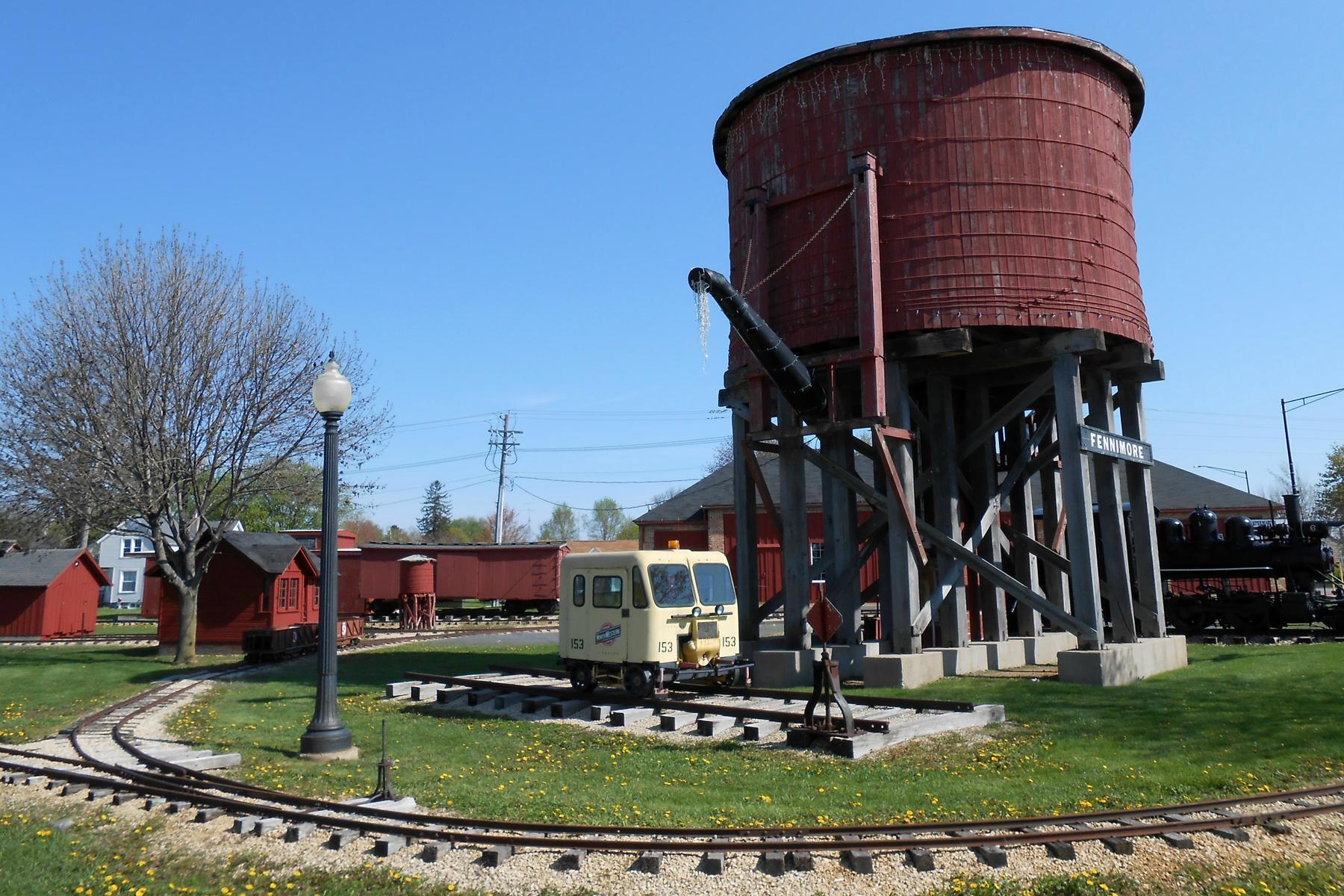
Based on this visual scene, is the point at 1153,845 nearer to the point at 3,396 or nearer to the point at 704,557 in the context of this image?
the point at 704,557

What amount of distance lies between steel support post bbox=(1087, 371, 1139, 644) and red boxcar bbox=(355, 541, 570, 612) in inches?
1161

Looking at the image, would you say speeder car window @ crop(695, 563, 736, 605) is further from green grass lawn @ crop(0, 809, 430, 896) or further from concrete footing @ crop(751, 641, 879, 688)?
green grass lawn @ crop(0, 809, 430, 896)

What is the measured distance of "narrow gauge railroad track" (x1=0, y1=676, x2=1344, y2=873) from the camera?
23.0ft

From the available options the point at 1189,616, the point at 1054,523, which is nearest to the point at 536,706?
the point at 1054,523

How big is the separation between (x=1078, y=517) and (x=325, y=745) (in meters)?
12.3

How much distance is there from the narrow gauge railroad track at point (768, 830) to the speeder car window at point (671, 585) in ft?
20.5

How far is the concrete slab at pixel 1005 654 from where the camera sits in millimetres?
18797

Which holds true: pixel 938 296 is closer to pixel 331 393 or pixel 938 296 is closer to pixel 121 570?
pixel 331 393

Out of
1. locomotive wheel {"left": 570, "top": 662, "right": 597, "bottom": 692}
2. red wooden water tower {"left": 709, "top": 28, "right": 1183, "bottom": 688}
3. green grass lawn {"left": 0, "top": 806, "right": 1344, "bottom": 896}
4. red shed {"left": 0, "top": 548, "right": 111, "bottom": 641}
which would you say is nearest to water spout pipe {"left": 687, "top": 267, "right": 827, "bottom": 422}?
red wooden water tower {"left": 709, "top": 28, "right": 1183, "bottom": 688}

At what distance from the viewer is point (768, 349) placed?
627 inches

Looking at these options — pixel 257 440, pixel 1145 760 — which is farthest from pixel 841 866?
pixel 257 440

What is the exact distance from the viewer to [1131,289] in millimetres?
18500

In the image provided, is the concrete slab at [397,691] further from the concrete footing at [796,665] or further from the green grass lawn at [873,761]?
the concrete footing at [796,665]

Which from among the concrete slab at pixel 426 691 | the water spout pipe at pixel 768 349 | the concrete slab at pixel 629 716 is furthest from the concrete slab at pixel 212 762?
the water spout pipe at pixel 768 349
